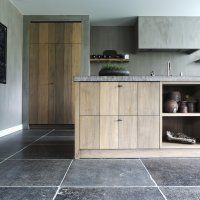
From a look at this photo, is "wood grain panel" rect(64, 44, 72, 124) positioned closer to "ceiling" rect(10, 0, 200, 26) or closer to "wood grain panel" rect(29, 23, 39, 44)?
"wood grain panel" rect(29, 23, 39, 44)

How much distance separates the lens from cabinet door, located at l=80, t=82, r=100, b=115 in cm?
246

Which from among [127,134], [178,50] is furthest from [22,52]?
[127,134]

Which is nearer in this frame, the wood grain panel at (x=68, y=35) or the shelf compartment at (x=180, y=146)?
the shelf compartment at (x=180, y=146)

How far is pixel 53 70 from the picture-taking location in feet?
18.6

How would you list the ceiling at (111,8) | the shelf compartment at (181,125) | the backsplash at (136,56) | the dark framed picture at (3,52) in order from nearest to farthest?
the shelf compartment at (181,125), the dark framed picture at (3,52), the ceiling at (111,8), the backsplash at (136,56)

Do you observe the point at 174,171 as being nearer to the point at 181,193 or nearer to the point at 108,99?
the point at 181,193

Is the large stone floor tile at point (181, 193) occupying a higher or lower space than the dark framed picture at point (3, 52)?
lower

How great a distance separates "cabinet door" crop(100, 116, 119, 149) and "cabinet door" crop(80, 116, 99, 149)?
0.15 ft

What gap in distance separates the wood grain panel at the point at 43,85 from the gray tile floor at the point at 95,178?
3.07m

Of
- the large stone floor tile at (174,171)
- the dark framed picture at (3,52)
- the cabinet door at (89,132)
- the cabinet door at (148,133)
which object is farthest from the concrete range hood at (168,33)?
the large stone floor tile at (174,171)

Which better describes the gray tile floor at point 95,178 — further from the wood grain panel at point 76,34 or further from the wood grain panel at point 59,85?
the wood grain panel at point 76,34

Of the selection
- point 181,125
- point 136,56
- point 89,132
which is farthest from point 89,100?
point 136,56

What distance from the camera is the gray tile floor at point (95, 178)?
1450 mm

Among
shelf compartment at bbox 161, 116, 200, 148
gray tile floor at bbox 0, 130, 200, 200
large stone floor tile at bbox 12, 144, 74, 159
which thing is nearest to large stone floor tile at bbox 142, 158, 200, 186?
gray tile floor at bbox 0, 130, 200, 200
